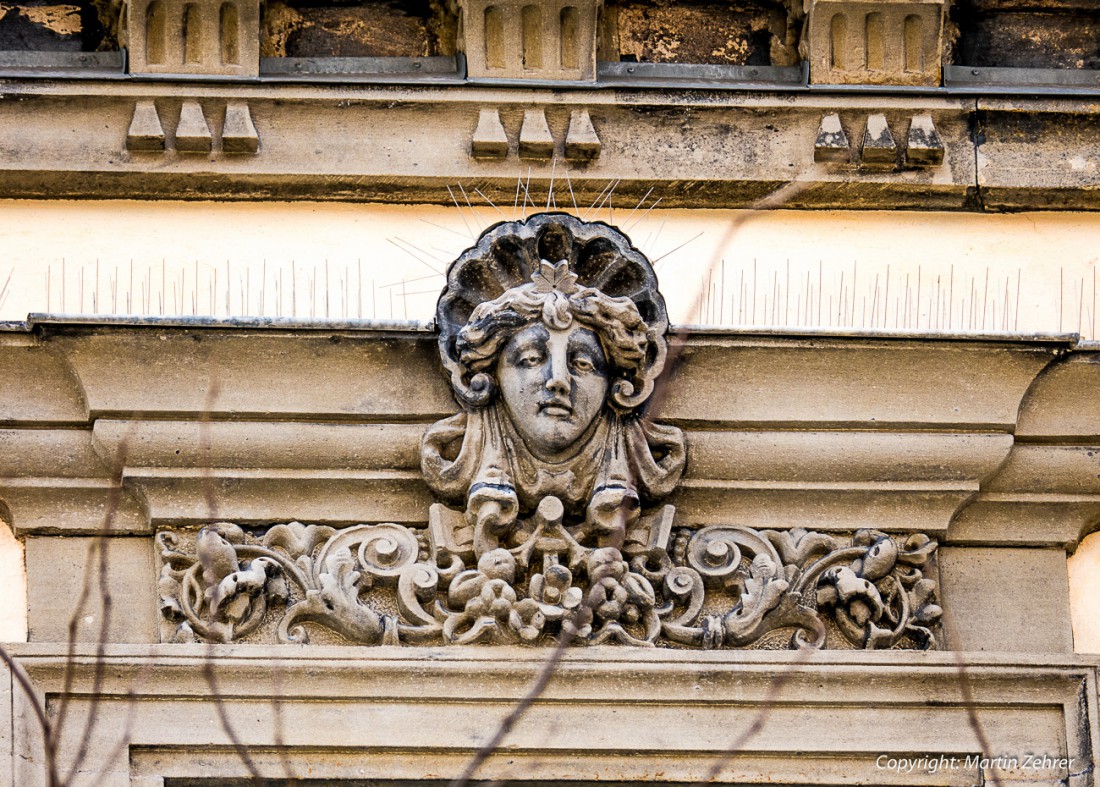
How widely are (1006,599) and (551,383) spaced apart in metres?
1.25

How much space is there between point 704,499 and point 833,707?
2.02ft

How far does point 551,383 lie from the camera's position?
7160mm

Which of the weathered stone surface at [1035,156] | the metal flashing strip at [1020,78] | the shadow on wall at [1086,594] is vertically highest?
the metal flashing strip at [1020,78]

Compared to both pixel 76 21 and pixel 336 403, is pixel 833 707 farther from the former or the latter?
pixel 76 21

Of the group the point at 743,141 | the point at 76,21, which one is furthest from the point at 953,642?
the point at 76,21

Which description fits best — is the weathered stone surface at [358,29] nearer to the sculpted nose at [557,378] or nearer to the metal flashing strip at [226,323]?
the metal flashing strip at [226,323]

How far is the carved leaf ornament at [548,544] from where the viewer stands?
23.6 ft

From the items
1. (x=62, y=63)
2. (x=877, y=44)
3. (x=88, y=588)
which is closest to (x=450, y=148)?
(x=62, y=63)

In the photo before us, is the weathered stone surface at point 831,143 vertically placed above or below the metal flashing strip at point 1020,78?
below

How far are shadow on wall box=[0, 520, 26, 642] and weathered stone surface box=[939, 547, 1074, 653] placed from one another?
2.23 meters

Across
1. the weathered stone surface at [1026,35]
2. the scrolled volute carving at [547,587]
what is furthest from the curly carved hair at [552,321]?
the weathered stone surface at [1026,35]

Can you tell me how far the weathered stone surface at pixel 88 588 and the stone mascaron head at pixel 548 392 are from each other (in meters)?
0.75

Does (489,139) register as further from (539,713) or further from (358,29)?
(539,713)

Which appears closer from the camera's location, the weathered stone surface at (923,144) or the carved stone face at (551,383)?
the carved stone face at (551,383)
